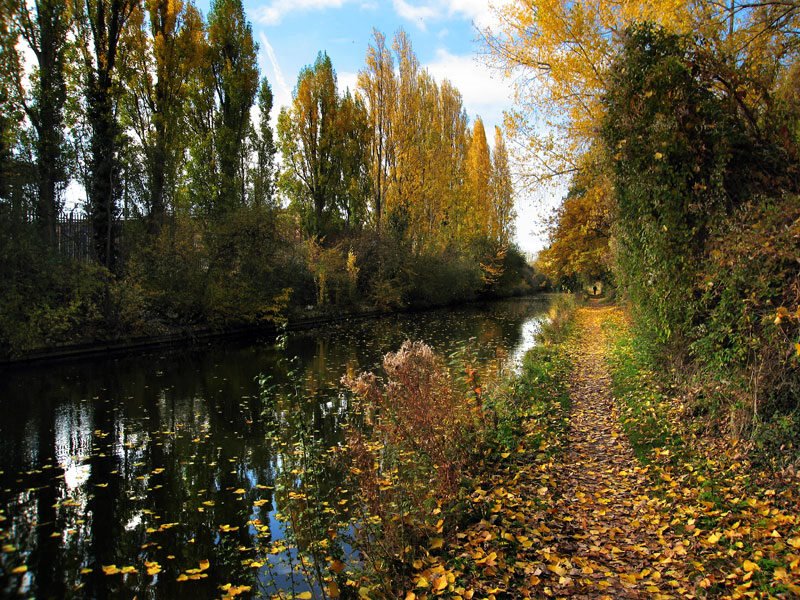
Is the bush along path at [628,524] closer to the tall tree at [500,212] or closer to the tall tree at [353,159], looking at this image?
the tall tree at [353,159]

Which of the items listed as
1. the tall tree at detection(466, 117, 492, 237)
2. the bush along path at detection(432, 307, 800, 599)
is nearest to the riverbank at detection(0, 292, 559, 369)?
the bush along path at detection(432, 307, 800, 599)

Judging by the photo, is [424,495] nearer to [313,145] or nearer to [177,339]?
[177,339]

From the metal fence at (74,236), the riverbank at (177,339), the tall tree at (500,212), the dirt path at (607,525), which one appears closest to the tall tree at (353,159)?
the riverbank at (177,339)

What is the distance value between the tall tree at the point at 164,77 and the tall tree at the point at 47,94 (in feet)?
11.8

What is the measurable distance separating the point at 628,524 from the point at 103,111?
18308 millimetres

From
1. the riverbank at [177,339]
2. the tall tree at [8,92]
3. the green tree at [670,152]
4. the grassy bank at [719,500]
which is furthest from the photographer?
the riverbank at [177,339]

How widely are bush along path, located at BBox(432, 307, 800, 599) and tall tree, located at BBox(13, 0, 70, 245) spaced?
15166mm

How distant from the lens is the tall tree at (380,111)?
94.0ft

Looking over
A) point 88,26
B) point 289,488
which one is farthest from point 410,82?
point 289,488

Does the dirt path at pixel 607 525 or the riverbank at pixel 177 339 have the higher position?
the riverbank at pixel 177 339

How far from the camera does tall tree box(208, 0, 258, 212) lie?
77.2ft

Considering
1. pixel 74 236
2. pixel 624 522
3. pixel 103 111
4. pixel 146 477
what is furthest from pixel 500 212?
pixel 624 522

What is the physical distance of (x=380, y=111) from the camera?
29.0m

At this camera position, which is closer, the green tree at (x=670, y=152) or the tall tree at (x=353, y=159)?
the green tree at (x=670, y=152)
